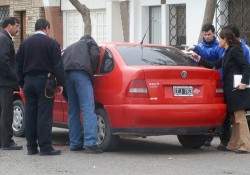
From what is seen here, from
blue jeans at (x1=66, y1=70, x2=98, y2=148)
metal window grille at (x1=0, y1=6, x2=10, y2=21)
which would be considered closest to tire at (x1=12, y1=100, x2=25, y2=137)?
blue jeans at (x1=66, y1=70, x2=98, y2=148)

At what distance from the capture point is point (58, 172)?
970cm

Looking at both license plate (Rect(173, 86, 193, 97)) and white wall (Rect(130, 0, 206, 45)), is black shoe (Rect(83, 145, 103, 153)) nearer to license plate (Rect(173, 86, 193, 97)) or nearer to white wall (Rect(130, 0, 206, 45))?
license plate (Rect(173, 86, 193, 97))

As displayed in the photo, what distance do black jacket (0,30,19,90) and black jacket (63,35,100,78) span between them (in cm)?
80

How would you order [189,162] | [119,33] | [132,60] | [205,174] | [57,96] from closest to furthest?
[205,174]
[189,162]
[132,60]
[57,96]
[119,33]

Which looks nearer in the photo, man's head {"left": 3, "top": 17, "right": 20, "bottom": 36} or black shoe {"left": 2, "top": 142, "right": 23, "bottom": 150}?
black shoe {"left": 2, "top": 142, "right": 23, "bottom": 150}

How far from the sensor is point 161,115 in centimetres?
1088

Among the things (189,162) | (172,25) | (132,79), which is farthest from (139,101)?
(172,25)

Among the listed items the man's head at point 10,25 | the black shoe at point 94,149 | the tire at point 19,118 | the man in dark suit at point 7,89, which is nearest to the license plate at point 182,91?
the black shoe at point 94,149

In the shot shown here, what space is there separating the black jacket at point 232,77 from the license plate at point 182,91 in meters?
0.65

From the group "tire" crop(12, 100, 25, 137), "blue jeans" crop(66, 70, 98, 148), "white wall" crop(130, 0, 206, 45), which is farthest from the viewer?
"white wall" crop(130, 0, 206, 45)

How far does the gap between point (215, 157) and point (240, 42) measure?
1.81m

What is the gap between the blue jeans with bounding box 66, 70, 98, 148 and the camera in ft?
37.1

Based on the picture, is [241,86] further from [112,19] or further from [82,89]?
[112,19]

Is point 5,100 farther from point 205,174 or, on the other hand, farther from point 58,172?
point 205,174
